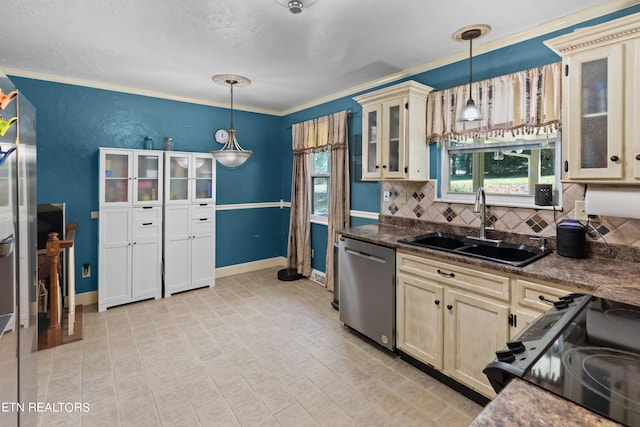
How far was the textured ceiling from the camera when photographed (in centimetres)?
212

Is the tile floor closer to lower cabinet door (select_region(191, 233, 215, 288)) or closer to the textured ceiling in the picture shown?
lower cabinet door (select_region(191, 233, 215, 288))

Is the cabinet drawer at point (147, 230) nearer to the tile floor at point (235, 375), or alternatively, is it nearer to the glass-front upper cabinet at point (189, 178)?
the glass-front upper cabinet at point (189, 178)

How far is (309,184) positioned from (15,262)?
3587mm

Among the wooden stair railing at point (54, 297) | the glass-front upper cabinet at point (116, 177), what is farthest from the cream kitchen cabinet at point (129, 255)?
the wooden stair railing at point (54, 297)

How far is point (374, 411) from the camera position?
2.07 metres

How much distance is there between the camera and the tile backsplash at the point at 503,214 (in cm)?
208

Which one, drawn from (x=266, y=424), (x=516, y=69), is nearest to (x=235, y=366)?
(x=266, y=424)

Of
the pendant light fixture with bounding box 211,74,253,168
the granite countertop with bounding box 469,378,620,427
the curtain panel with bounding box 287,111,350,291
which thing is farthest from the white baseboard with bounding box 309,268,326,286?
the granite countertop with bounding box 469,378,620,427

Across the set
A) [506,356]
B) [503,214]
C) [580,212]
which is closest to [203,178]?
[503,214]

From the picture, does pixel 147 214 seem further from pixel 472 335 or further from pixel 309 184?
pixel 472 335

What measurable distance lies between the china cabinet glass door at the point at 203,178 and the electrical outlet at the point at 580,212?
3.84 m

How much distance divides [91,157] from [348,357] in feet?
11.8

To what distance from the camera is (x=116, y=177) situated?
371cm

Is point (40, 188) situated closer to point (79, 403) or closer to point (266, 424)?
point (79, 403)
